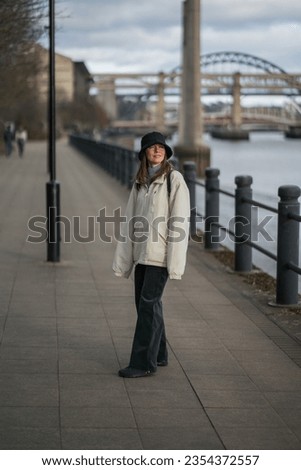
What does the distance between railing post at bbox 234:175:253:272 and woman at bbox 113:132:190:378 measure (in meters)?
5.00

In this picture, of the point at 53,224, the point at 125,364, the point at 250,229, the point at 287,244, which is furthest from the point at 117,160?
the point at 125,364

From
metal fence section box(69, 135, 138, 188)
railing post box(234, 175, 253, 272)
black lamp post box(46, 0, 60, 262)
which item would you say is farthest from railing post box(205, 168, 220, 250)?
metal fence section box(69, 135, 138, 188)

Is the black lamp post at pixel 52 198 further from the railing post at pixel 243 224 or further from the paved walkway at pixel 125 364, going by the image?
the railing post at pixel 243 224

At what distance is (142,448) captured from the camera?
559 centimetres

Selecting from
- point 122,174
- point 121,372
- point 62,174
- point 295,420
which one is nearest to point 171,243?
point 121,372

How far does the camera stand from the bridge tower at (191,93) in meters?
54.8

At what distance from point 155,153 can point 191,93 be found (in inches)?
1954

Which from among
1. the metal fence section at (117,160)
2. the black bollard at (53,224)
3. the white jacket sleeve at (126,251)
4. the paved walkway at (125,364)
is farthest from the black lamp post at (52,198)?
the metal fence section at (117,160)

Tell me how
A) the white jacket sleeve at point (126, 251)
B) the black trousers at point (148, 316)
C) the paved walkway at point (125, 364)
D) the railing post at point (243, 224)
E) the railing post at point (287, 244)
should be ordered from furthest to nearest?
the railing post at point (243, 224) → the railing post at point (287, 244) → the white jacket sleeve at point (126, 251) → the black trousers at point (148, 316) → the paved walkway at point (125, 364)

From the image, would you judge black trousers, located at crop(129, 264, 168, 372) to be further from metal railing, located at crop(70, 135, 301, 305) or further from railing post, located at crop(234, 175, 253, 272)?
railing post, located at crop(234, 175, 253, 272)

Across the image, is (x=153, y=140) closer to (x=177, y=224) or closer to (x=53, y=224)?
(x=177, y=224)

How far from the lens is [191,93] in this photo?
2212 inches

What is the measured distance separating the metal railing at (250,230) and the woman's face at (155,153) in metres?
2.99

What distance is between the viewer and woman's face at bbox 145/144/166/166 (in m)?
7.01
